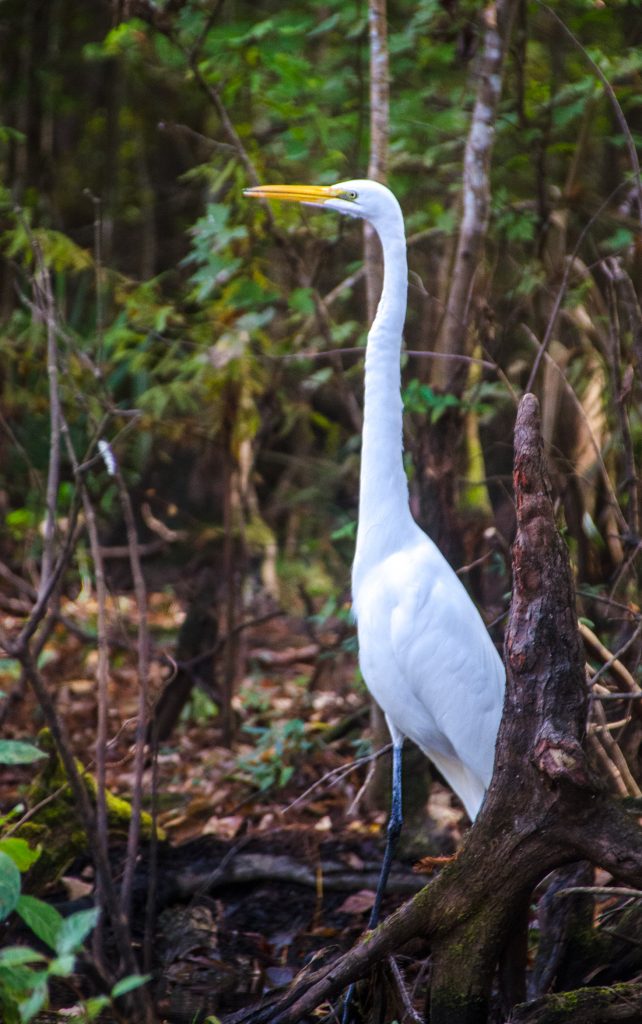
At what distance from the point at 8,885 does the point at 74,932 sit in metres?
0.27

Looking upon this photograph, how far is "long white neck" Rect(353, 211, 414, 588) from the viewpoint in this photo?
3.29m

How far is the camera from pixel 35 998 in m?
1.77

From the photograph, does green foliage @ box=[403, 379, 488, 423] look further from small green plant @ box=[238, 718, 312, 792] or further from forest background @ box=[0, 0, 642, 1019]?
small green plant @ box=[238, 718, 312, 792]

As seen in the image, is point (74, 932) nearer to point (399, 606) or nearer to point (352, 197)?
point (399, 606)

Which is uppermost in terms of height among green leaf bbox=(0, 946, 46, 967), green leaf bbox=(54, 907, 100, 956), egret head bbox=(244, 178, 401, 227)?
egret head bbox=(244, 178, 401, 227)

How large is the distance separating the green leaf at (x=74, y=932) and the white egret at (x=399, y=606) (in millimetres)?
1651

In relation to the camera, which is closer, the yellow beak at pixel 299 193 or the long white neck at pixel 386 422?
the long white neck at pixel 386 422

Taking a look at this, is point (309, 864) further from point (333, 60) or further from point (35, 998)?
point (333, 60)

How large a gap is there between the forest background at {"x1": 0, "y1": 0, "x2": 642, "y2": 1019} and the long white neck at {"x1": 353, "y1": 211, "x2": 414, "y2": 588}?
0.46 metres

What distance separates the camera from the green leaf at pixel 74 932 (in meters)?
1.75

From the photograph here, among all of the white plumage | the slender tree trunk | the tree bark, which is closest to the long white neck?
the white plumage

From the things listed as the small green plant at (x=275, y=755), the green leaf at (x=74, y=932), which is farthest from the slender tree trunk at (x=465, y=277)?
the green leaf at (x=74, y=932)

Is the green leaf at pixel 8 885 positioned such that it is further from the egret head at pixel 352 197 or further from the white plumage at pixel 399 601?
the egret head at pixel 352 197

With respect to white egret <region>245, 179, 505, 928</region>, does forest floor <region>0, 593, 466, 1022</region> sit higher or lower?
lower
